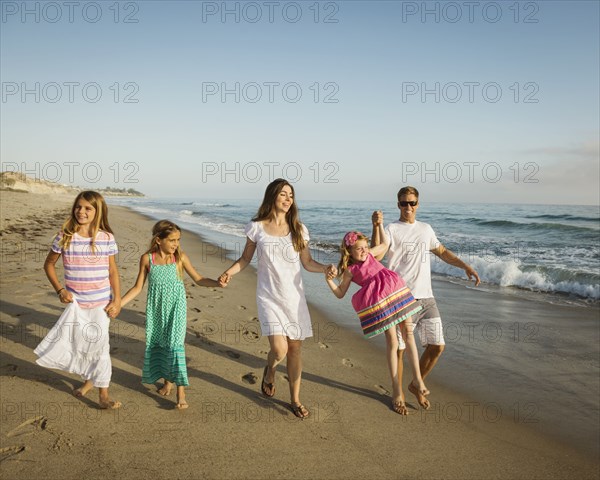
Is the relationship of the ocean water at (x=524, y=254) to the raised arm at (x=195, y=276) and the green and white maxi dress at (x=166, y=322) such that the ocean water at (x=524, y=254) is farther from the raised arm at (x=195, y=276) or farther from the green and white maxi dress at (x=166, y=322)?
the green and white maxi dress at (x=166, y=322)

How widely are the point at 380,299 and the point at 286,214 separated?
3.69 feet

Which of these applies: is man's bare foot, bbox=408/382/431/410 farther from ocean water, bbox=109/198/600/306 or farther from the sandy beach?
ocean water, bbox=109/198/600/306

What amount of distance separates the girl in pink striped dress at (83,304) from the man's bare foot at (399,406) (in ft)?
7.92

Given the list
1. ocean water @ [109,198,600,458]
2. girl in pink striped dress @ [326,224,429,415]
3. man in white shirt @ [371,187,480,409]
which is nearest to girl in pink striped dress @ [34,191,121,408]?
girl in pink striped dress @ [326,224,429,415]

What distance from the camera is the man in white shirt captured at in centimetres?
424

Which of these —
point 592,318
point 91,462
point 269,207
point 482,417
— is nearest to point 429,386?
point 482,417

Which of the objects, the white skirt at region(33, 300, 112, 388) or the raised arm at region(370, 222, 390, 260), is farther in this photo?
the raised arm at region(370, 222, 390, 260)

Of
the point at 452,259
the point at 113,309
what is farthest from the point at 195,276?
the point at 452,259

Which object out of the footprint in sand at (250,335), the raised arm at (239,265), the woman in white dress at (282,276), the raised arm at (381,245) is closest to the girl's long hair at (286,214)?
the woman in white dress at (282,276)

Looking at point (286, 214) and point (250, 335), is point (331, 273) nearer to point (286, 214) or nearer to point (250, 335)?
point (286, 214)

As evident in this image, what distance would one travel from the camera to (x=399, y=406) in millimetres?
4094

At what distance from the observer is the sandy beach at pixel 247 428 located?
10.4 feet

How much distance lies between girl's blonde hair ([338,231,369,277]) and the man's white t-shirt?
1.23ft

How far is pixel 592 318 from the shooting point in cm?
773
